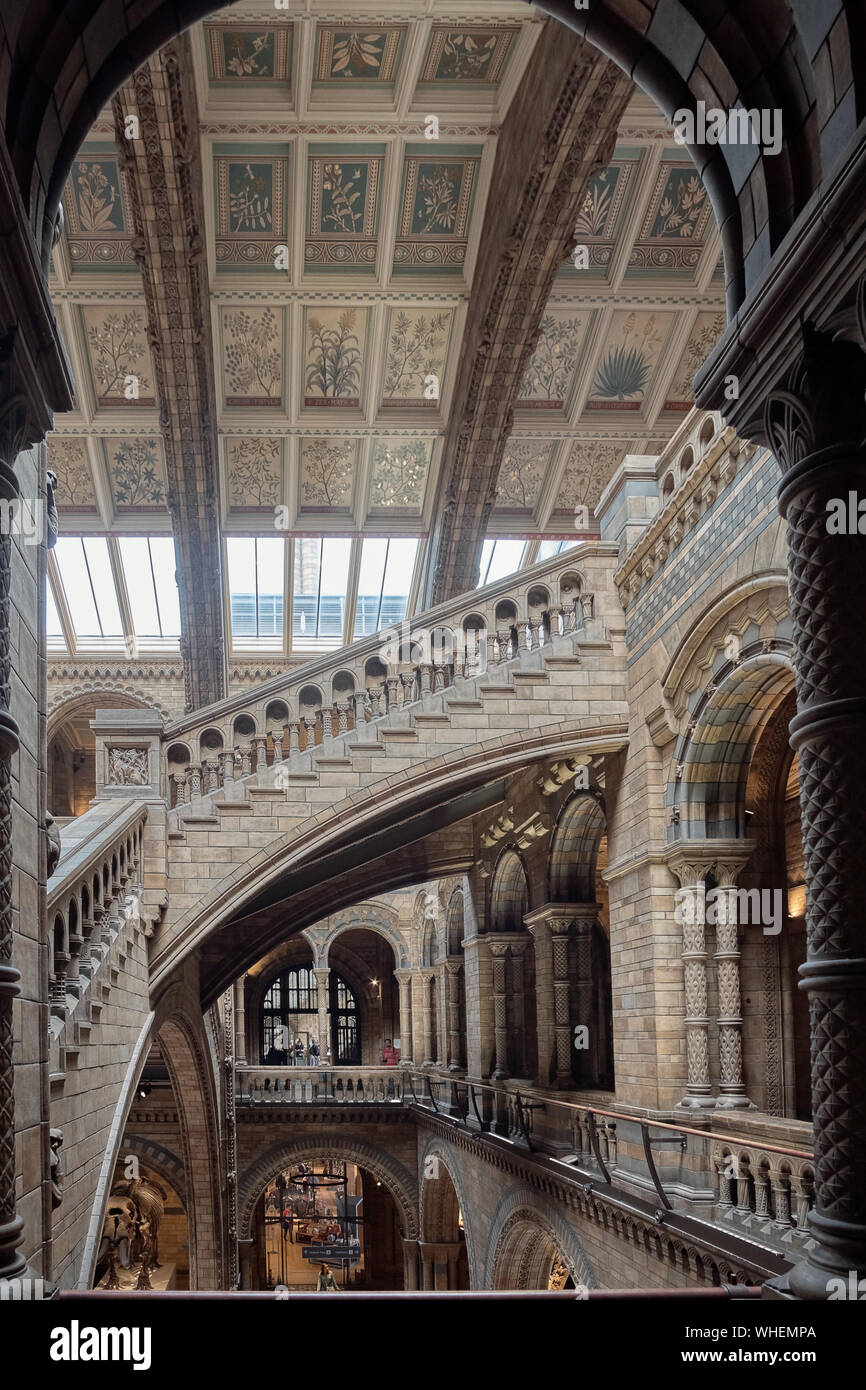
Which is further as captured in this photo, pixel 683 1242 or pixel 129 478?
pixel 129 478

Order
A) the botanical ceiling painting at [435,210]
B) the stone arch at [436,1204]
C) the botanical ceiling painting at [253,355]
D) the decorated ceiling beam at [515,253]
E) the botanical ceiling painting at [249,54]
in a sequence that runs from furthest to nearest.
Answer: the stone arch at [436,1204]
the botanical ceiling painting at [253,355]
the botanical ceiling painting at [435,210]
the botanical ceiling painting at [249,54]
the decorated ceiling beam at [515,253]

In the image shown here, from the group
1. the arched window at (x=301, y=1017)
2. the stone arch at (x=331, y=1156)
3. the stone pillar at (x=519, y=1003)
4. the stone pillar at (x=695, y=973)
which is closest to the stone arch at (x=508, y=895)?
the stone pillar at (x=519, y=1003)

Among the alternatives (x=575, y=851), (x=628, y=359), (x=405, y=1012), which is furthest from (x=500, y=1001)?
(x=405, y=1012)

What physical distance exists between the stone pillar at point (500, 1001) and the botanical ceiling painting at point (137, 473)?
26.3ft

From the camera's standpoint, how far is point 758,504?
857 cm

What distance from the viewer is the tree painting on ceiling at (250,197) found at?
50.6 ft

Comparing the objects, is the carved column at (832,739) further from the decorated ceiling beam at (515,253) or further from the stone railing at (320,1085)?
the stone railing at (320,1085)

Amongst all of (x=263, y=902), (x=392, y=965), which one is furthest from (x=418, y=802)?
(x=392, y=965)

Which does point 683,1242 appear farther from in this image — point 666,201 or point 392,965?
point 392,965

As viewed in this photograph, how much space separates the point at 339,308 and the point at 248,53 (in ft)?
11.3

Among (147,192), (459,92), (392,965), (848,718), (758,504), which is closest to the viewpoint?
(848,718)

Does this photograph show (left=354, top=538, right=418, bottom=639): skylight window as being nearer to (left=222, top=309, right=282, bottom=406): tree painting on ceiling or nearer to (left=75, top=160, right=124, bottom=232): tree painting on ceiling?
(left=222, top=309, right=282, bottom=406): tree painting on ceiling

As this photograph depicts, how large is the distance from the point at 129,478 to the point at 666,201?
27.4 ft

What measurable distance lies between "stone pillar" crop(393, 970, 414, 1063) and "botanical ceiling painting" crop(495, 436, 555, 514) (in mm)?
10967
